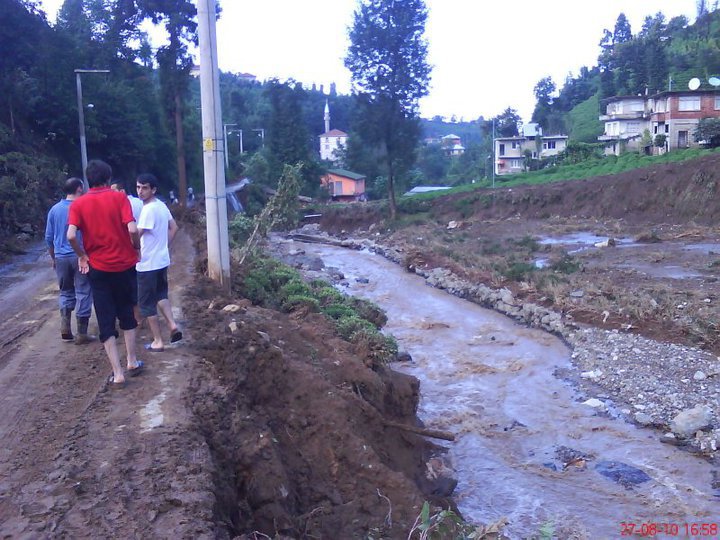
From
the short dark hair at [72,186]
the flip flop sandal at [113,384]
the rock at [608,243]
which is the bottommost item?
the rock at [608,243]

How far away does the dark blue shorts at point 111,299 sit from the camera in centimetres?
611

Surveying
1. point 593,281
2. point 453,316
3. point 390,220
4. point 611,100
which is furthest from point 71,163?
point 611,100

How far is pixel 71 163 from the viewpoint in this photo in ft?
107

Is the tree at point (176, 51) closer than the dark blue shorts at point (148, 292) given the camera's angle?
No

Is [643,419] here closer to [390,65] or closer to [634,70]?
[390,65]

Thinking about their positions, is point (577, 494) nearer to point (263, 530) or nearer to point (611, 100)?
point (263, 530)

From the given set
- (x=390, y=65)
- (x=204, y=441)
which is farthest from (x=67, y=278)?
(x=390, y=65)

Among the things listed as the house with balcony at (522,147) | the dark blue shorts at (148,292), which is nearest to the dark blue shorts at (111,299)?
the dark blue shorts at (148,292)

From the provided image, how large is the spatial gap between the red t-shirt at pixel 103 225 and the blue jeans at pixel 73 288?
4.65ft

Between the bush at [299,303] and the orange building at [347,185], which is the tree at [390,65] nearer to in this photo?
the orange building at [347,185]

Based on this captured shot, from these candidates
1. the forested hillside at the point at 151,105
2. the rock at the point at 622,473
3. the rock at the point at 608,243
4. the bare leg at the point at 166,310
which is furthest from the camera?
the rock at the point at 608,243

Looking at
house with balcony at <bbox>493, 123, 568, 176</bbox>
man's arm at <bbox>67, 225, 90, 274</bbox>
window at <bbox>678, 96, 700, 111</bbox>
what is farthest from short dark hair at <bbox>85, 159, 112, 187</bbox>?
house with balcony at <bbox>493, 123, 568, 176</bbox>

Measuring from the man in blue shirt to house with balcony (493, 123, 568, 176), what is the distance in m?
60.2

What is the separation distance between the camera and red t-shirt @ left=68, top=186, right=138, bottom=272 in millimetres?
Answer: 6105
